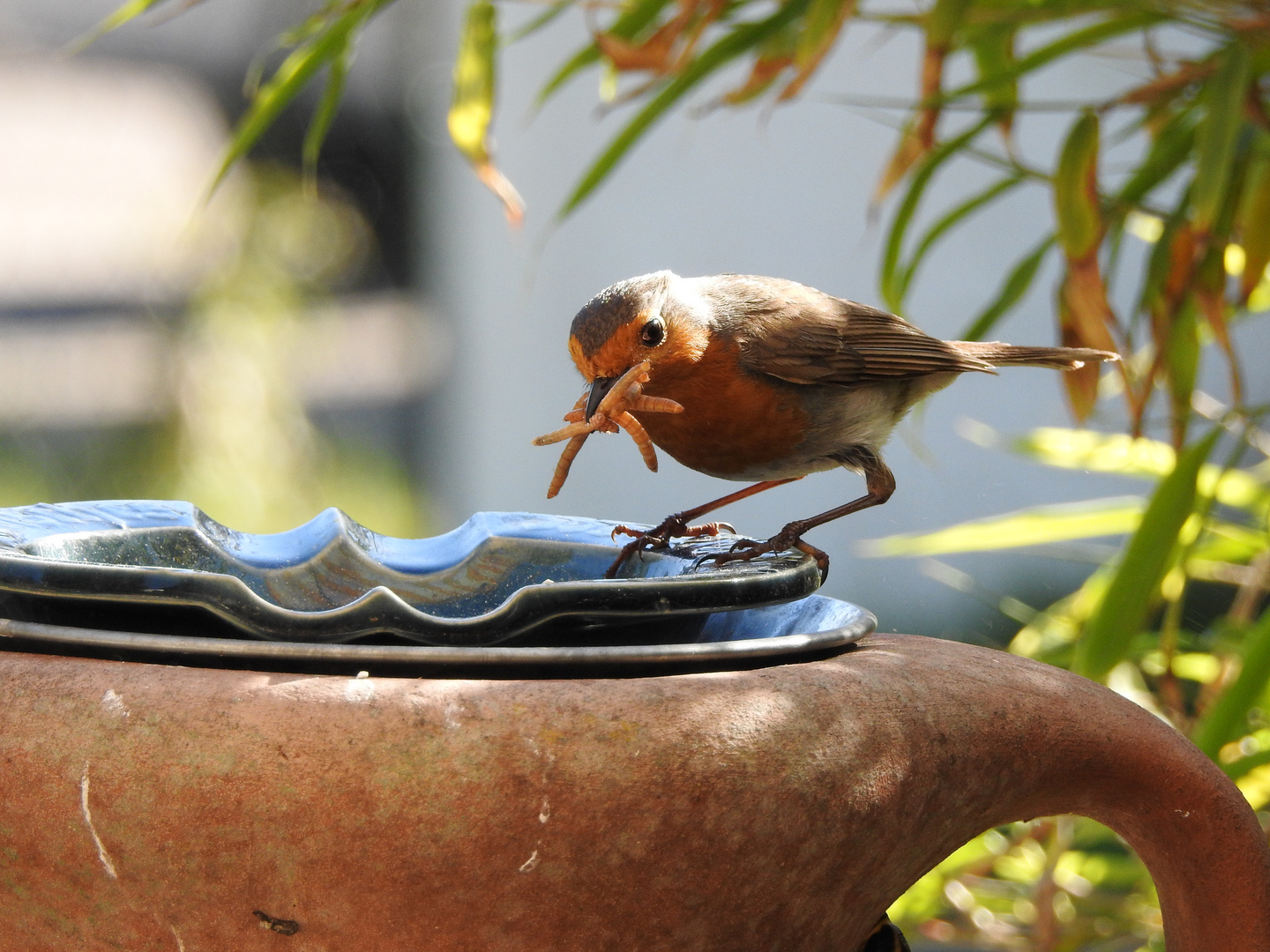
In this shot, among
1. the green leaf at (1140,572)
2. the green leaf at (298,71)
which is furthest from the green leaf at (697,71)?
the green leaf at (1140,572)

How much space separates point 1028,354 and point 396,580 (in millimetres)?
954

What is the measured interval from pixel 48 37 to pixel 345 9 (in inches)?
150

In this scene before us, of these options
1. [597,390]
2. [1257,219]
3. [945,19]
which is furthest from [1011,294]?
[597,390]

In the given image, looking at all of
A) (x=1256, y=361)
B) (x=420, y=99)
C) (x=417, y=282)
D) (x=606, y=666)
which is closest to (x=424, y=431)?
(x=417, y=282)

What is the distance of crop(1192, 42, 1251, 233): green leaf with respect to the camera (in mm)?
1389

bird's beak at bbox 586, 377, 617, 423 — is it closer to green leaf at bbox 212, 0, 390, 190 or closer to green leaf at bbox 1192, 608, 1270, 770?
green leaf at bbox 212, 0, 390, 190

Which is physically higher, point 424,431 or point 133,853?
point 133,853

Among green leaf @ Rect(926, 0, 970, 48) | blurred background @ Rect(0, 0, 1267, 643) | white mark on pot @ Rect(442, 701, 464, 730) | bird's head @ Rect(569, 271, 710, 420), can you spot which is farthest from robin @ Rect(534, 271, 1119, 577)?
blurred background @ Rect(0, 0, 1267, 643)

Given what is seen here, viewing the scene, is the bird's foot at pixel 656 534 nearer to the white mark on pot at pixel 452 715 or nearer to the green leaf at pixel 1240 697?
the white mark on pot at pixel 452 715

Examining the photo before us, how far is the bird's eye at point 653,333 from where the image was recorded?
129cm

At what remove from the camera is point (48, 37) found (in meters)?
4.81

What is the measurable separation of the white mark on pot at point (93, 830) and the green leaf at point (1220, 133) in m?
1.27

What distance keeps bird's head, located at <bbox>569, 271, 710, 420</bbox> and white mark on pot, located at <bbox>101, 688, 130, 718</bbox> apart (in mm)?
581

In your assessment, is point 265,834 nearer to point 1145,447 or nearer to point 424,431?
point 1145,447
